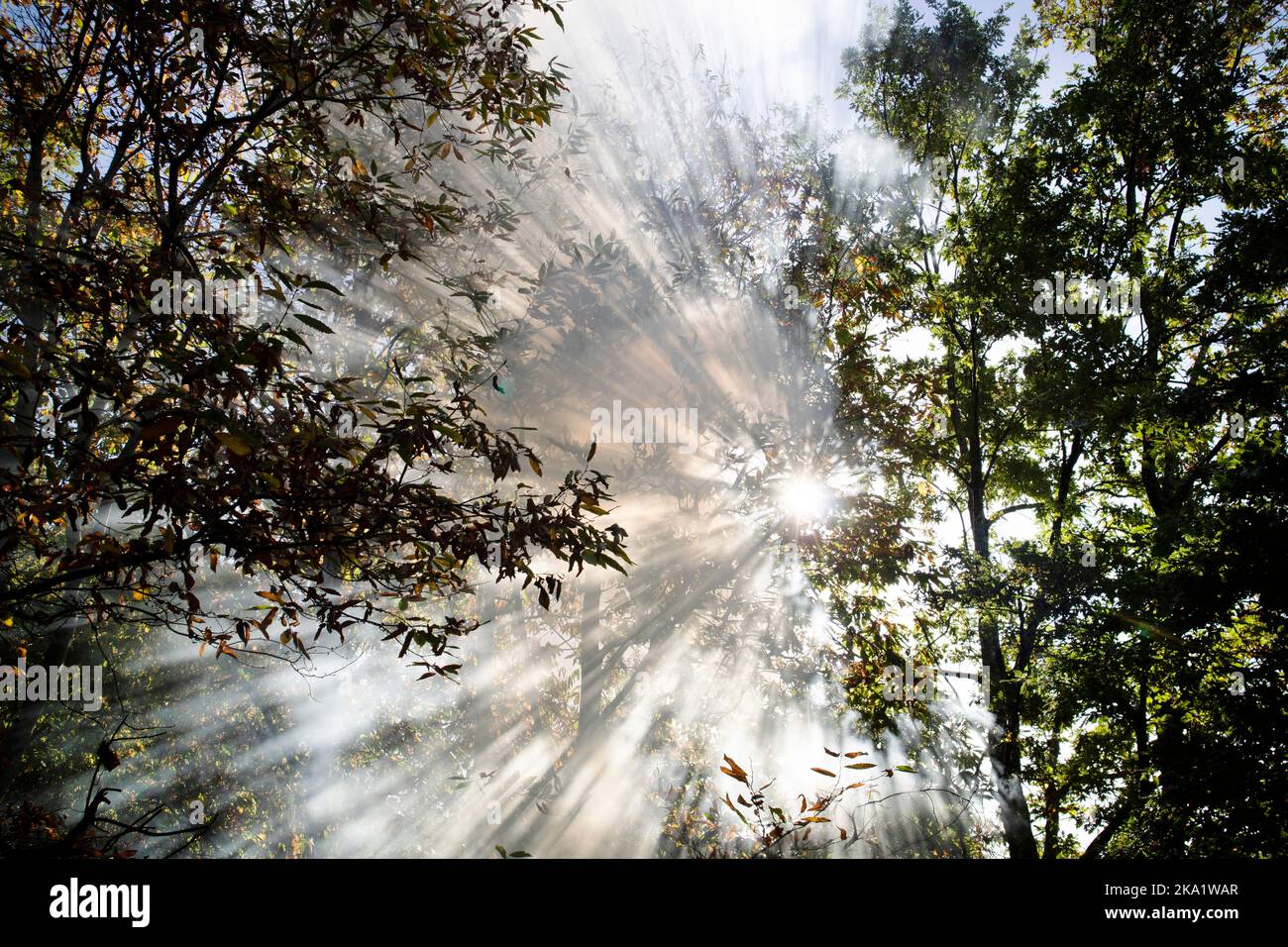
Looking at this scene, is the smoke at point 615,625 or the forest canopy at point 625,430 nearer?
the forest canopy at point 625,430

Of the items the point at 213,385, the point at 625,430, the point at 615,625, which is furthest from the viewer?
the point at 615,625

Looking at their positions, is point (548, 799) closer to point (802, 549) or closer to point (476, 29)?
point (802, 549)

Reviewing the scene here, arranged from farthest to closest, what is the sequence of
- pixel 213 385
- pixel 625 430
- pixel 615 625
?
pixel 615 625, pixel 625 430, pixel 213 385

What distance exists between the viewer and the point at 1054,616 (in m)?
8.10

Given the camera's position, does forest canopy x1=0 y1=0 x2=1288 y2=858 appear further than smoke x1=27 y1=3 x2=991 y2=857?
No

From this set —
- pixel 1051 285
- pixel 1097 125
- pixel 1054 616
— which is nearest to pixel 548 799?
pixel 1054 616

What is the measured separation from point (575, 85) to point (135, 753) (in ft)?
63.0

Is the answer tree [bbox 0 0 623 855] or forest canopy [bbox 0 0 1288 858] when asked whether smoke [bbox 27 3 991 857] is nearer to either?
forest canopy [bbox 0 0 1288 858]

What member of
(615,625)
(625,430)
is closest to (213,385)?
(625,430)

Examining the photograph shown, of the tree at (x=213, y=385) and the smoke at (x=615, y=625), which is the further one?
the smoke at (x=615, y=625)

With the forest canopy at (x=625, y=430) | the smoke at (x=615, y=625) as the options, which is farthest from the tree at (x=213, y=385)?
the smoke at (x=615, y=625)

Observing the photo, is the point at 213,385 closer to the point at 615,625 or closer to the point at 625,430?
the point at 625,430

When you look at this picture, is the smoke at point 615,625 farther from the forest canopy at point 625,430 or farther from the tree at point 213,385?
the tree at point 213,385

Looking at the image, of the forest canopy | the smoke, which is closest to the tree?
the forest canopy
